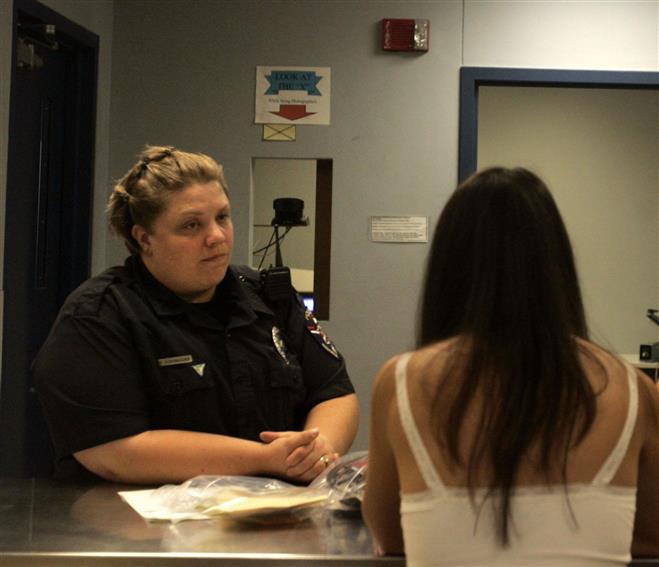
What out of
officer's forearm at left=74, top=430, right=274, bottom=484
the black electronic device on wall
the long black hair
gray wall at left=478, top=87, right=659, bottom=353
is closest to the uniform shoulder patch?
officer's forearm at left=74, top=430, right=274, bottom=484

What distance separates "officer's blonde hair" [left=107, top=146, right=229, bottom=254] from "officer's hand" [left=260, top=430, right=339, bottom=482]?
53cm

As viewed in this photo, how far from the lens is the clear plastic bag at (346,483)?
1469mm

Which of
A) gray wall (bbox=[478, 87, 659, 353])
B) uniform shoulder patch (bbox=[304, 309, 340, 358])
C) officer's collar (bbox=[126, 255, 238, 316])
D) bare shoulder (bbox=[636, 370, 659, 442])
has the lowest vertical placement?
bare shoulder (bbox=[636, 370, 659, 442])

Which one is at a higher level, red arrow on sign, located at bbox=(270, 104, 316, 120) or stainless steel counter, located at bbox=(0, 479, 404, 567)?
red arrow on sign, located at bbox=(270, 104, 316, 120)

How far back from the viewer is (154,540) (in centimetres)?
132

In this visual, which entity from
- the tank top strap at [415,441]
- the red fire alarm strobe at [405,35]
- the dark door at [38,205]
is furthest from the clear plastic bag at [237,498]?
the red fire alarm strobe at [405,35]

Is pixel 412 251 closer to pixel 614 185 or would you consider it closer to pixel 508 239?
pixel 614 185

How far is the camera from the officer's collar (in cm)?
191

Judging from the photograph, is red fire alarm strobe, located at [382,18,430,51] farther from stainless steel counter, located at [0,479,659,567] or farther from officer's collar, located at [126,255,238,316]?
stainless steel counter, located at [0,479,659,567]

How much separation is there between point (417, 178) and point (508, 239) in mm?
2961

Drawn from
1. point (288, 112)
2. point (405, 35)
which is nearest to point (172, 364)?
point (288, 112)

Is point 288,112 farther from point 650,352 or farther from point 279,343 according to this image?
point 650,352

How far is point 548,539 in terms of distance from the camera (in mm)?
1145

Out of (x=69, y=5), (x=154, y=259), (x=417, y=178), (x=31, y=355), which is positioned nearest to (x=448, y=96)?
(x=417, y=178)
